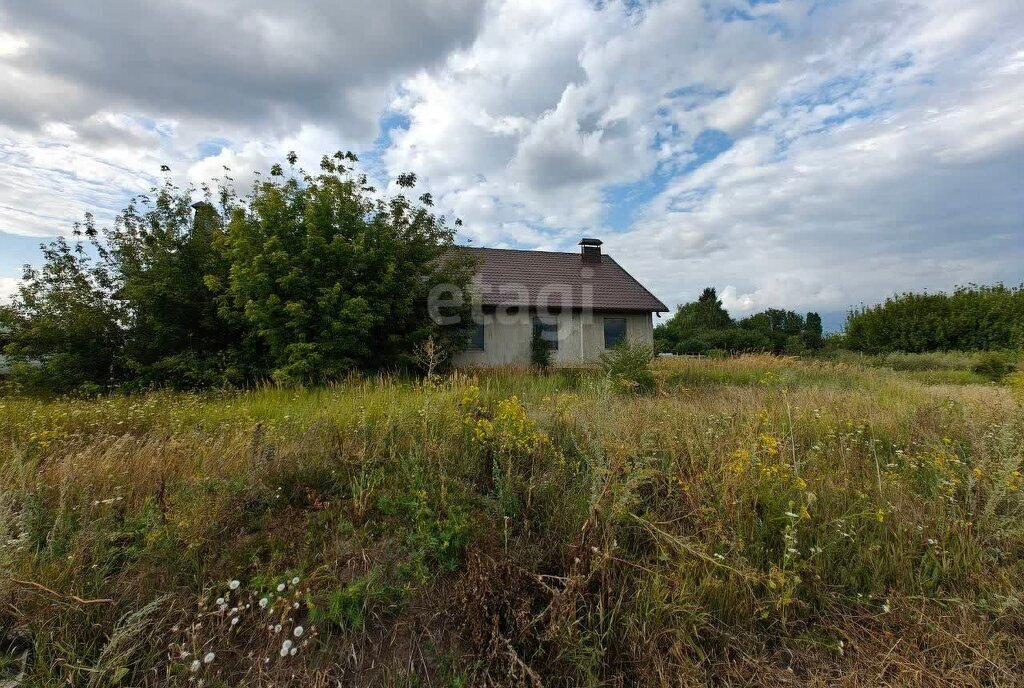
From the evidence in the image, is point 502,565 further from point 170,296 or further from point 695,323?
point 695,323

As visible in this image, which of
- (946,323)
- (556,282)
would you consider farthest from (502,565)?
(946,323)

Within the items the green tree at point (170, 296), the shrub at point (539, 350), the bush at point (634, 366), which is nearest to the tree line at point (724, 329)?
the shrub at point (539, 350)

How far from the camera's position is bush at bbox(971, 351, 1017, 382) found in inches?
500

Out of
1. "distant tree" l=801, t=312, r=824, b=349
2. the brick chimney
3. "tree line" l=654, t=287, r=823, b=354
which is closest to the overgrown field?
the brick chimney

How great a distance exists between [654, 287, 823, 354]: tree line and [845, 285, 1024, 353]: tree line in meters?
7.86

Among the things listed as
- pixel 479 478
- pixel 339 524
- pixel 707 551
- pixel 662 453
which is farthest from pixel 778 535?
pixel 339 524

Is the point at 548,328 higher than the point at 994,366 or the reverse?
higher

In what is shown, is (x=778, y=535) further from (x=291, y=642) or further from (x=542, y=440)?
(x=291, y=642)

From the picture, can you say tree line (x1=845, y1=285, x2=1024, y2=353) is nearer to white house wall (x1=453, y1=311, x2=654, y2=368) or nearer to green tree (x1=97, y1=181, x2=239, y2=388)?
white house wall (x1=453, y1=311, x2=654, y2=368)

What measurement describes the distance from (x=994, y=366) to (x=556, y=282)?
1481 centimetres

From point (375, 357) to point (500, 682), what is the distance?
8.40 meters

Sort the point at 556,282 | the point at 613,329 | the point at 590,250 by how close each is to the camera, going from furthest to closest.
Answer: the point at 590,250 → the point at 556,282 → the point at 613,329

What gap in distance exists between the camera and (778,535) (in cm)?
266

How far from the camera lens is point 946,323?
18688 mm
